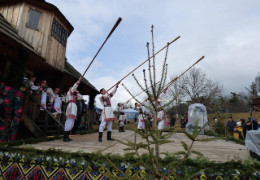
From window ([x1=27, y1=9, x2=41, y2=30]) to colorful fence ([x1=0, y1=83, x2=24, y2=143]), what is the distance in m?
4.37

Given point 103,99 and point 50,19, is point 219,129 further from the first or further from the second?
point 50,19

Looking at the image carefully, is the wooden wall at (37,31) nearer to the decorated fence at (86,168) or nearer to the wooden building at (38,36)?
the wooden building at (38,36)

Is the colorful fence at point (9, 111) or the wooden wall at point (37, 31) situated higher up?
the wooden wall at point (37, 31)

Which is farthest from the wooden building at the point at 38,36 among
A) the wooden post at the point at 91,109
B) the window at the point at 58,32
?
the wooden post at the point at 91,109

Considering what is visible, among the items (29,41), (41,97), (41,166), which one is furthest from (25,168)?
(29,41)

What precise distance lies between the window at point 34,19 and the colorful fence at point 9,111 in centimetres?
437

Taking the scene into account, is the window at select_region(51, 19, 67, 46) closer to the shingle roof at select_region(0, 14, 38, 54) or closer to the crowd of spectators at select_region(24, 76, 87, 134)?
the shingle roof at select_region(0, 14, 38, 54)

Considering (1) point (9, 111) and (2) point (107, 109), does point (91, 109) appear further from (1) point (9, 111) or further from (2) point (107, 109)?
(1) point (9, 111)

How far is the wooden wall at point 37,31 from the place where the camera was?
7.98 meters

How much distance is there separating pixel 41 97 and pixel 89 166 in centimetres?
535

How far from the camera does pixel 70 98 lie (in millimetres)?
5668

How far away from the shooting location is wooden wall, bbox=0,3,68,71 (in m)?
7.98

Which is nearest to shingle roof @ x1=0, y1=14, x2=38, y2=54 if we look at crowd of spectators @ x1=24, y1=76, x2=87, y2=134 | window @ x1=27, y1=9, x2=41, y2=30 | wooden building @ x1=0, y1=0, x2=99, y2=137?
wooden building @ x1=0, y1=0, x2=99, y2=137

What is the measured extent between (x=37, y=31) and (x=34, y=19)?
71 cm
